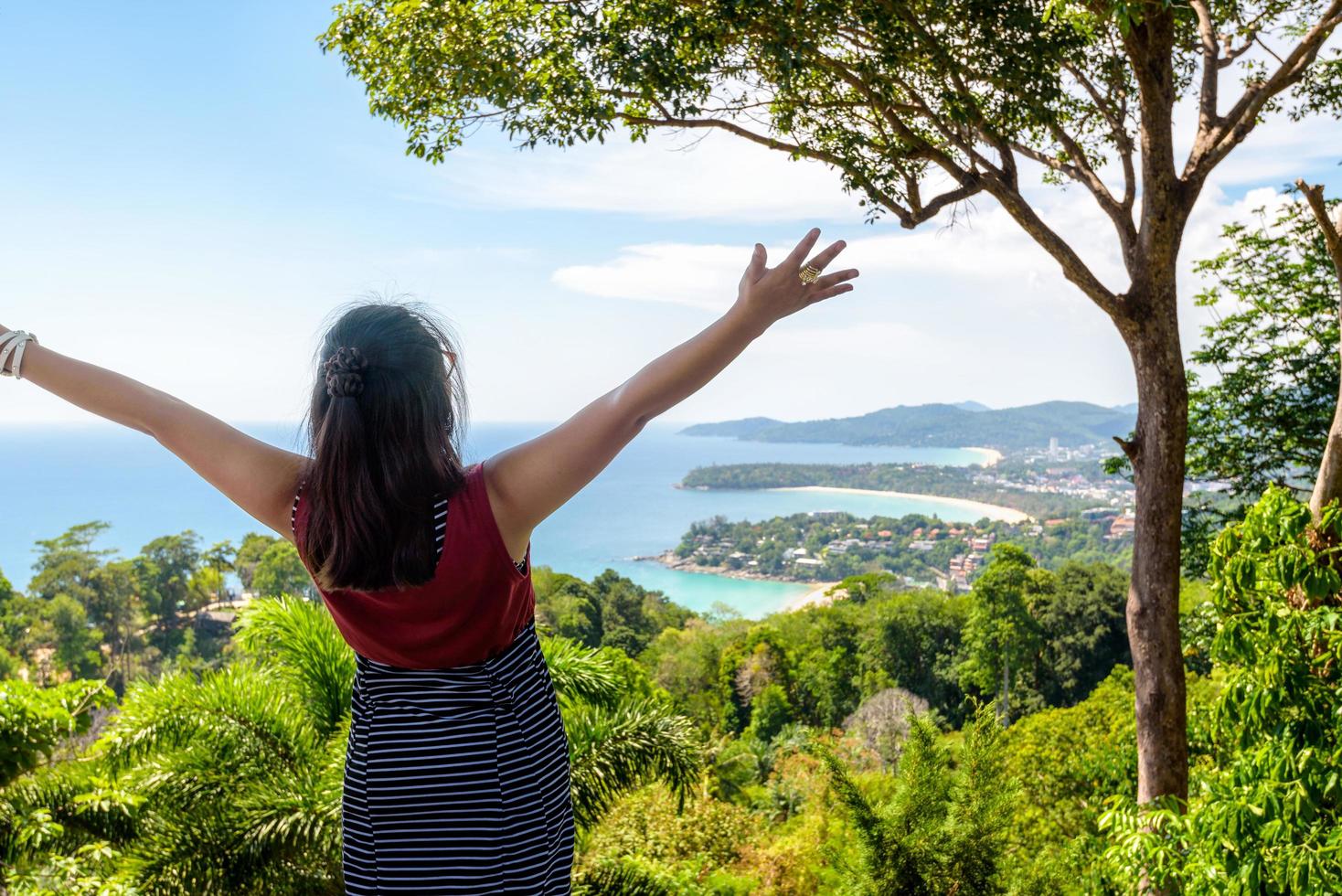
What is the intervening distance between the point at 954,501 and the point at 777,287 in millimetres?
76301

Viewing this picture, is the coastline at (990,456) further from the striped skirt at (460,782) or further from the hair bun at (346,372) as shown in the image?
the hair bun at (346,372)

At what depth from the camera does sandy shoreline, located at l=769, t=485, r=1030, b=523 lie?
61156 millimetres

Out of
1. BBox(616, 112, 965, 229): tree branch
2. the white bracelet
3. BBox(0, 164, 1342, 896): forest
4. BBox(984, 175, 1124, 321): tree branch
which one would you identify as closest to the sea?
BBox(0, 164, 1342, 896): forest

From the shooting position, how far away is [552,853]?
37.5 inches

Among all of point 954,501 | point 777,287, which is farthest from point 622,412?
point 954,501

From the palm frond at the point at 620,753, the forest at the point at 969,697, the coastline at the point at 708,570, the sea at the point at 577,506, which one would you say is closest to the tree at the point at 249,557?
the sea at the point at 577,506

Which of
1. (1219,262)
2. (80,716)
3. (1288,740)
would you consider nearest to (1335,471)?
(1288,740)

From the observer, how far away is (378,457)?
875 millimetres

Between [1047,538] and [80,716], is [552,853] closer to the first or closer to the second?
[80,716]

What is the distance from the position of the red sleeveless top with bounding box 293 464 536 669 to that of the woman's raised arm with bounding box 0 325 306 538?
33 millimetres

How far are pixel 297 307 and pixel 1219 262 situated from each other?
99.5 metres

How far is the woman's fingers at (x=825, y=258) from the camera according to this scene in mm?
913

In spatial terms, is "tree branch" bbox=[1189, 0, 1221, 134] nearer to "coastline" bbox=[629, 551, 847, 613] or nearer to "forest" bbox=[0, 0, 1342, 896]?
"forest" bbox=[0, 0, 1342, 896]

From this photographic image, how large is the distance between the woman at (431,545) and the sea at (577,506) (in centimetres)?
5071
